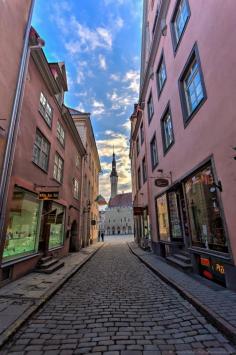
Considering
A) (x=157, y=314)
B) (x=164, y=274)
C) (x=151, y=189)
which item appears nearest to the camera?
(x=157, y=314)

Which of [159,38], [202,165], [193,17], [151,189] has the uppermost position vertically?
[159,38]

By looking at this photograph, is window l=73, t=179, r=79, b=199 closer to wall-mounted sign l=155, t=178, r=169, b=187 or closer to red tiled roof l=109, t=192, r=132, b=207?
wall-mounted sign l=155, t=178, r=169, b=187

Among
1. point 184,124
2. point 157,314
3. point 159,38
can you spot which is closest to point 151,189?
point 184,124

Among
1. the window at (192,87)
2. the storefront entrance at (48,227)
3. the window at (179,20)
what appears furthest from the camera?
the storefront entrance at (48,227)

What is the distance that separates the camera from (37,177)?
9.19m

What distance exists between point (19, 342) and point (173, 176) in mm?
7971

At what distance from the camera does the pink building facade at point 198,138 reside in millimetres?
5156

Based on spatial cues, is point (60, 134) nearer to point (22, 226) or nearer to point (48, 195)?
point (48, 195)

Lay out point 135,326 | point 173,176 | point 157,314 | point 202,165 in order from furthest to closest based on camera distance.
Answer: point 173,176
point 202,165
point 157,314
point 135,326

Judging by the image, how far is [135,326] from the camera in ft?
11.8

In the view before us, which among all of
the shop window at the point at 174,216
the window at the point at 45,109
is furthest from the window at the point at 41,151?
the shop window at the point at 174,216

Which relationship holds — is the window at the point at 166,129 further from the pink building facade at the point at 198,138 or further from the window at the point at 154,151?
the window at the point at 154,151

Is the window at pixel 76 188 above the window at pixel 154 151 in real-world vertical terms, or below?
below

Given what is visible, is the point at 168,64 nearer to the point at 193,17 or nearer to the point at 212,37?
the point at 193,17
